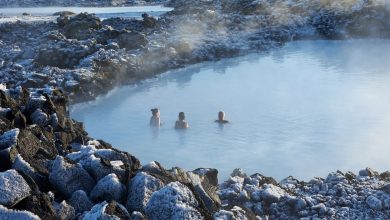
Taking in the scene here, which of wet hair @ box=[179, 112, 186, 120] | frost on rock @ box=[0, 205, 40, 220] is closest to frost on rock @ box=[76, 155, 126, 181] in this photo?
frost on rock @ box=[0, 205, 40, 220]

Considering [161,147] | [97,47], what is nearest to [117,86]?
[97,47]

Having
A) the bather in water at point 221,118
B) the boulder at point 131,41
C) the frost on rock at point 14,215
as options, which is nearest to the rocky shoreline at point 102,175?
the frost on rock at point 14,215

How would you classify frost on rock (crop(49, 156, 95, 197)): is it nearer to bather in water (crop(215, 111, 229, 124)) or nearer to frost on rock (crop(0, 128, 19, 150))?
frost on rock (crop(0, 128, 19, 150))

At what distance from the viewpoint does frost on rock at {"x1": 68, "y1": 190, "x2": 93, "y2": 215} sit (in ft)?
15.3

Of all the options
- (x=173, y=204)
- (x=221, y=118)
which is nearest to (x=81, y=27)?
(x=221, y=118)

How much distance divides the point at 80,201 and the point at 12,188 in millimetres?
770

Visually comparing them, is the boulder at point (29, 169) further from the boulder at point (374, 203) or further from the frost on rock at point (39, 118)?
the boulder at point (374, 203)

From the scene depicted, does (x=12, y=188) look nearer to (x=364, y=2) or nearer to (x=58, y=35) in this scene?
(x=58, y=35)

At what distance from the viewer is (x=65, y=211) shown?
4.29 m

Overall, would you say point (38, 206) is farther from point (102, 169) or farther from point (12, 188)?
point (102, 169)

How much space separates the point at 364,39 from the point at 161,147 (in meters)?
17.8

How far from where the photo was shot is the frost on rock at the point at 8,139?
217 inches

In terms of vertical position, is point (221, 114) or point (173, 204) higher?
point (173, 204)

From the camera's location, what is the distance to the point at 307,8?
2861cm
